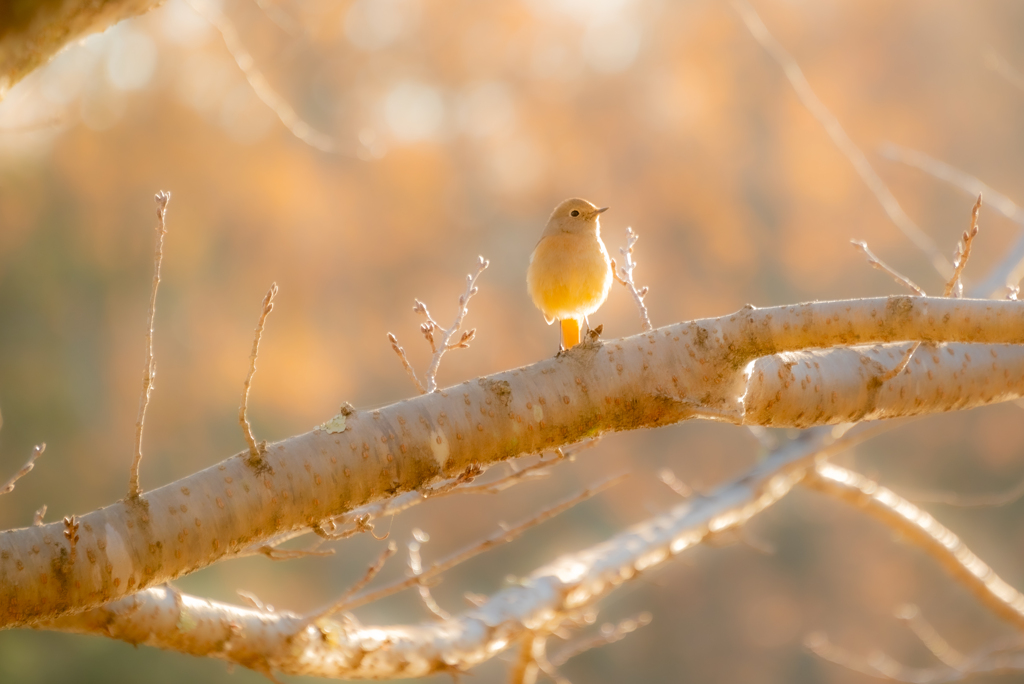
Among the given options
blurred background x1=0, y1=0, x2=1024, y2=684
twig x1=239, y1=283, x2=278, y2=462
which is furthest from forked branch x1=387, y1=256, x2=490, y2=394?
blurred background x1=0, y1=0, x2=1024, y2=684

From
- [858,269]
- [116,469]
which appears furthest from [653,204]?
[116,469]

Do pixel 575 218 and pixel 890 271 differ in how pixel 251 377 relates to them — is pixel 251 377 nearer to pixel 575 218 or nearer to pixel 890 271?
pixel 890 271

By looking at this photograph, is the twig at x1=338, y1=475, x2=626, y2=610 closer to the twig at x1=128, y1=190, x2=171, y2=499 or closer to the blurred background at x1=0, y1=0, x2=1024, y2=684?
the twig at x1=128, y1=190, x2=171, y2=499

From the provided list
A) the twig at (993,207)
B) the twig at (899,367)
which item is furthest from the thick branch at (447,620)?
the twig at (899,367)

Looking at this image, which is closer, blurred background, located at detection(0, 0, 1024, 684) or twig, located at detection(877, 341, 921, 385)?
twig, located at detection(877, 341, 921, 385)

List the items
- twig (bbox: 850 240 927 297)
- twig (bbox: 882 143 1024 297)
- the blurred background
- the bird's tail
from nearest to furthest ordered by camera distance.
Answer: twig (bbox: 850 240 927 297) → twig (bbox: 882 143 1024 297) → the bird's tail → the blurred background

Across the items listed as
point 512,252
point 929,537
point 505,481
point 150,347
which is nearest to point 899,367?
point 505,481

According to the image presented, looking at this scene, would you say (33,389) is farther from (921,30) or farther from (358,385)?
(921,30)

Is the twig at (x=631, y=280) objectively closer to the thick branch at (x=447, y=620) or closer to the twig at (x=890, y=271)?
the twig at (x=890, y=271)
